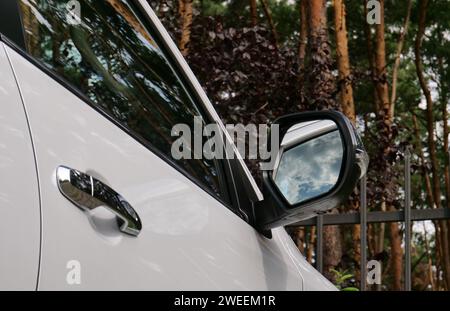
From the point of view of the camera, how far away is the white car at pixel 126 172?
102cm

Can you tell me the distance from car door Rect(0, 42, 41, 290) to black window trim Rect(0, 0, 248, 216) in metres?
0.12

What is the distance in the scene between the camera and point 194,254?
137 centimetres

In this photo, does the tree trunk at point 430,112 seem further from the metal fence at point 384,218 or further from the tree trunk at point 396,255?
the metal fence at point 384,218

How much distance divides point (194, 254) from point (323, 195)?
35cm

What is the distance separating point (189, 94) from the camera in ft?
5.92

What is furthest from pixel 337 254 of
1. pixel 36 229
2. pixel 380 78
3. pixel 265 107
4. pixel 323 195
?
pixel 36 229

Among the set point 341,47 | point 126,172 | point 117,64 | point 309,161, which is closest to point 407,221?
point 309,161

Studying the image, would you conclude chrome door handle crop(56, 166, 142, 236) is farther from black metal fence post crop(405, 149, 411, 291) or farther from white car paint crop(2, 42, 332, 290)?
black metal fence post crop(405, 149, 411, 291)

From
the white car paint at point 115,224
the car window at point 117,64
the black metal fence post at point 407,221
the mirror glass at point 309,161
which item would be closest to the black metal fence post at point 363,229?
the black metal fence post at point 407,221

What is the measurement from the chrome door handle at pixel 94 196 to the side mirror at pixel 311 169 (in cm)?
50

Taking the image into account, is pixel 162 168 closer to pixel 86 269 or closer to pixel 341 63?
pixel 86 269

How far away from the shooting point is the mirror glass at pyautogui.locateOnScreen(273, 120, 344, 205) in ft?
5.37

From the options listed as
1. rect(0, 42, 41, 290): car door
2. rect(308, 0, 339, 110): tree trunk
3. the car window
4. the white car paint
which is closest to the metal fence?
rect(308, 0, 339, 110): tree trunk

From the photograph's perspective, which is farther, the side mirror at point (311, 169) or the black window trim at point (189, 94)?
the side mirror at point (311, 169)
